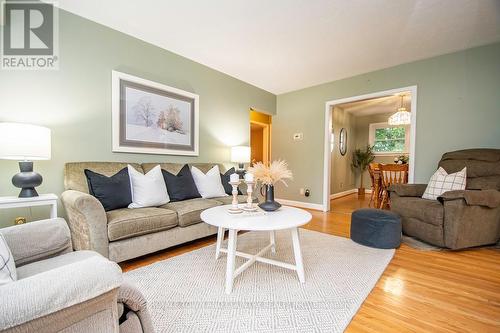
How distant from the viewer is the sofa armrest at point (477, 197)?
2.26 meters

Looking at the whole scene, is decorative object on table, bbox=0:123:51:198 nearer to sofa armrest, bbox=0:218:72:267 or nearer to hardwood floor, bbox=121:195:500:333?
sofa armrest, bbox=0:218:72:267

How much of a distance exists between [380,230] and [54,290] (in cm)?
271

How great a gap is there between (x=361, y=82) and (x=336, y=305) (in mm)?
3719

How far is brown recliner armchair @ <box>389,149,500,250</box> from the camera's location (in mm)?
2311

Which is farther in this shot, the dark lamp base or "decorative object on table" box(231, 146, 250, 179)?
"decorative object on table" box(231, 146, 250, 179)

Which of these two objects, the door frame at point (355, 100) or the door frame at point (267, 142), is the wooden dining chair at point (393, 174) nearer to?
the door frame at point (355, 100)

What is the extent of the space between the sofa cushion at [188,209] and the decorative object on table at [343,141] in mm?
4752

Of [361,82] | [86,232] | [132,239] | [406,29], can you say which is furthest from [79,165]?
[361,82]

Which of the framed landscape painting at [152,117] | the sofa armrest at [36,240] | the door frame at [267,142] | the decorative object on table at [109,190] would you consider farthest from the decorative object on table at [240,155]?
the sofa armrest at [36,240]

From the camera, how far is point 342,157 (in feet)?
20.9

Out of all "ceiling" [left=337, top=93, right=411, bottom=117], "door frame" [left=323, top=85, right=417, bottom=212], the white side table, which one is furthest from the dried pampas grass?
"ceiling" [left=337, top=93, right=411, bottom=117]

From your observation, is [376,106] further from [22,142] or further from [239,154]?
[22,142]

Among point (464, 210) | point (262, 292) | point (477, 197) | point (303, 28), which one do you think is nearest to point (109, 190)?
point (262, 292)

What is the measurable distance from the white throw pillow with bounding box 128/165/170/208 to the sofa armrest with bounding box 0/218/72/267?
3.48 ft
